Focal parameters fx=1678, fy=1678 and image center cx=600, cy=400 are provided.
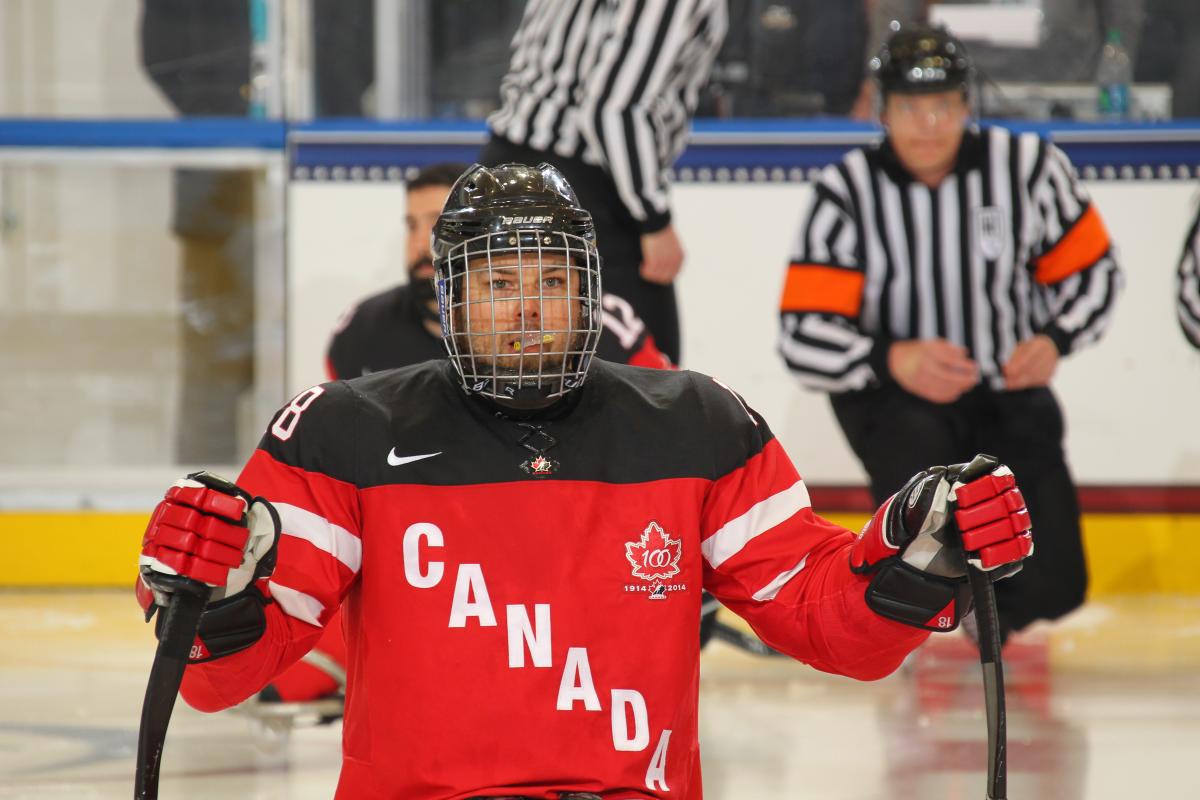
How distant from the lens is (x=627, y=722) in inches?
67.5

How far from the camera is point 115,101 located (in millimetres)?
5391

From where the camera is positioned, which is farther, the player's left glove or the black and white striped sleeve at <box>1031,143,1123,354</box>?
the black and white striped sleeve at <box>1031,143,1123,354</box>

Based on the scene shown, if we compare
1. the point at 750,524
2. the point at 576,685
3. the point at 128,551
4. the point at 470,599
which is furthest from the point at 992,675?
the point at 128,551

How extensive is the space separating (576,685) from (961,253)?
2.68 metres

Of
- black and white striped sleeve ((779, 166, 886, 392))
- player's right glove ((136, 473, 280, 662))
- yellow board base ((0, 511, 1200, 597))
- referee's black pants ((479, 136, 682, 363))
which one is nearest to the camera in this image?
player's right glove ((136, 473, 280, 662))

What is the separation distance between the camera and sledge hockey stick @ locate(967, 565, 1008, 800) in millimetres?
1670

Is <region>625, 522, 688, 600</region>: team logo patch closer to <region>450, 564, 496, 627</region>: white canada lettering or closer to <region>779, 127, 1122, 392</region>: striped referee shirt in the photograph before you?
<region>450, 564, 496, 627</region>: white canada lettering

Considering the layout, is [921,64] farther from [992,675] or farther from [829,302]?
[992,675]

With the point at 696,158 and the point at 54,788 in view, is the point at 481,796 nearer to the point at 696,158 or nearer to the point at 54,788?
the point at 54,788

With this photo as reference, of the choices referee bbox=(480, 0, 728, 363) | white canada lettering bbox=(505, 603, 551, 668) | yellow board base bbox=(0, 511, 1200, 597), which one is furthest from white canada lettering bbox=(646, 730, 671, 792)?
yellow board base bbox=(0, 511, 1200, 597)

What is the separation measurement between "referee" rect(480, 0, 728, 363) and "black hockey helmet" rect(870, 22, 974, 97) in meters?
0.43

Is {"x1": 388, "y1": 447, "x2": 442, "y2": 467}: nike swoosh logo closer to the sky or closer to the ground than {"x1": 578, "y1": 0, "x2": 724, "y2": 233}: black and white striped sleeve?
closer to the ground

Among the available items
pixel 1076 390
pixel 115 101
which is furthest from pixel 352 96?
pixel 1076 390

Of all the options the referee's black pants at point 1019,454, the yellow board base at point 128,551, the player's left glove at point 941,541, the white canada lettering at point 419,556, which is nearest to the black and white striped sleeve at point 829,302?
the referee's black pants at point 1019,454
